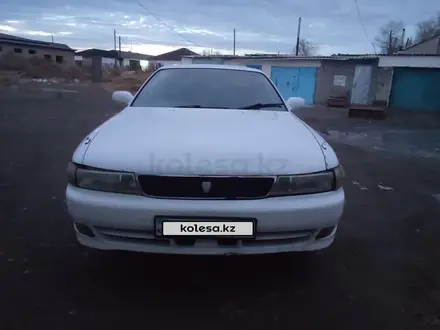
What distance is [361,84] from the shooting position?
22500 millimetres

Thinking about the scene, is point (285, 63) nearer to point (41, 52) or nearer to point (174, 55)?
point (41, 52)

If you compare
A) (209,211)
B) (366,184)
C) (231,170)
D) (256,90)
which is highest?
(256,90)

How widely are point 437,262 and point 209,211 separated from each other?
2003 mm

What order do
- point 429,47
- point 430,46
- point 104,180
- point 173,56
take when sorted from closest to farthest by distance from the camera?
1. point 104,180
2. point 430,46
3. point 429,47
4. point 173,56

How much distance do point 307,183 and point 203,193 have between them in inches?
25.0

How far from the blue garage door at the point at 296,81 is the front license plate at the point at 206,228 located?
72.9 ft

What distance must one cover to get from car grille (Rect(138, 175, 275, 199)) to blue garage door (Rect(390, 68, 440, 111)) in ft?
72.1

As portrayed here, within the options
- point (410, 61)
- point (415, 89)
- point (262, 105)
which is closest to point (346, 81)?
point (410, 61)

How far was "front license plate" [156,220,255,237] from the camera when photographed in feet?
7.35

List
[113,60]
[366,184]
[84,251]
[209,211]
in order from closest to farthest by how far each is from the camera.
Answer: [209,211] → [84,251] → [366,184] → [113,60]

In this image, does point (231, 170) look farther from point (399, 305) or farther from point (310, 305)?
point (399, 305)

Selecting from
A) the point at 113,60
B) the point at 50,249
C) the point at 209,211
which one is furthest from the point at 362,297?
the point at 113,60

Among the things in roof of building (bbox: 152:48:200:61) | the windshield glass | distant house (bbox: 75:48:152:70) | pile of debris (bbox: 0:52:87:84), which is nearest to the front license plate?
the windshield glass

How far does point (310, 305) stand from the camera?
246cm
